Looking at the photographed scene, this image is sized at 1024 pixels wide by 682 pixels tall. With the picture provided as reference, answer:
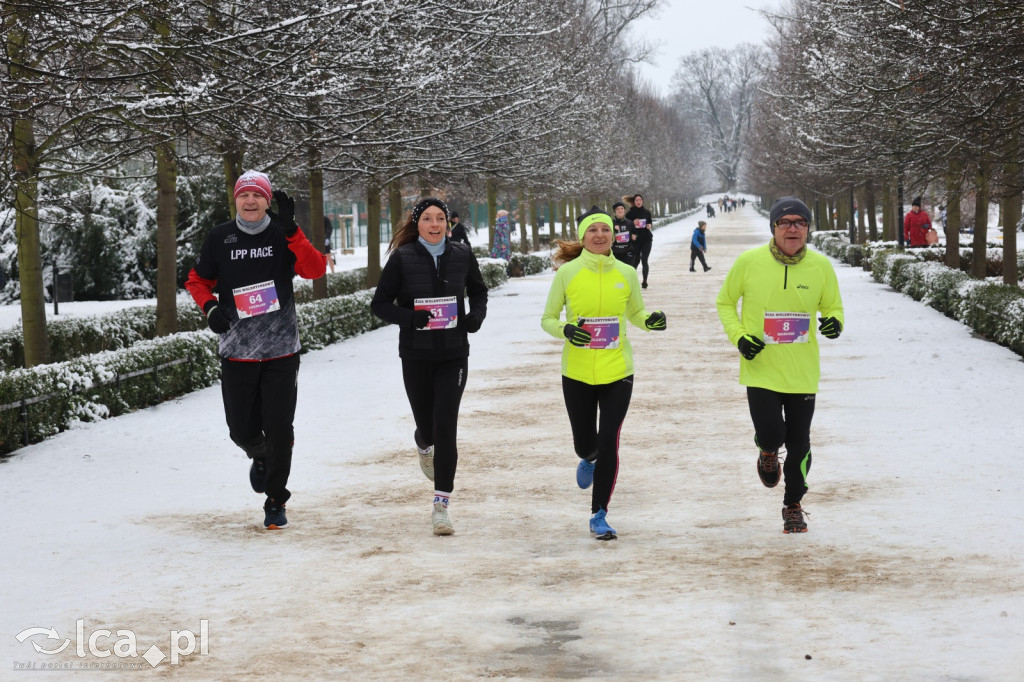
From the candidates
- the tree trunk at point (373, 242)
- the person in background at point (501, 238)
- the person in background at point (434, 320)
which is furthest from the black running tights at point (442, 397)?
the person in background at point (501, 238)

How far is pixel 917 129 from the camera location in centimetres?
1775

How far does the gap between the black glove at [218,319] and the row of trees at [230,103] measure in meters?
3.21

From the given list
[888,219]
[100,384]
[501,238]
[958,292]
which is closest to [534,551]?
[100,384]

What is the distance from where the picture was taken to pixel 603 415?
7.12 metres

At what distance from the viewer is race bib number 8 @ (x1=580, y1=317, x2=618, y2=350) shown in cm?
710

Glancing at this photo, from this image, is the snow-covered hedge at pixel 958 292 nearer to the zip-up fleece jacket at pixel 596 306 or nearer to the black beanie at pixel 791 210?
the black beanie at pixel 791 210

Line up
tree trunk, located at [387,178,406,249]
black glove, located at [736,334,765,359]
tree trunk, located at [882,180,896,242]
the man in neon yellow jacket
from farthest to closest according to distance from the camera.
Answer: tree trunk, located at [882,180,896,242]
tree trunk, located at [387,178,406,249]
the man in neon yellow jacket
black glove, located at [736,334,765,359]

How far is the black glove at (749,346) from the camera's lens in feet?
22.8

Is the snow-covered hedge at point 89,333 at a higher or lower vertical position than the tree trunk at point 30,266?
lower

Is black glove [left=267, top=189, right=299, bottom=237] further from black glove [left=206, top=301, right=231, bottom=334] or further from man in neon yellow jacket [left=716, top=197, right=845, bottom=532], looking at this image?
man in neon yellow jacket [left=716, top=197, right=845, bottom=532]

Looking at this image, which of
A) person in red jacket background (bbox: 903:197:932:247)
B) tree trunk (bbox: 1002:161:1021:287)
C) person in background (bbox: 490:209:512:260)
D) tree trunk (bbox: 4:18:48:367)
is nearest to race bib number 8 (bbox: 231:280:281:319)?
tree trunk (bbox: 4:18:48:367)

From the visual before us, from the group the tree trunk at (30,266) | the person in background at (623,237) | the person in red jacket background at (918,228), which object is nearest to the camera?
the tree trunk at (30,266)

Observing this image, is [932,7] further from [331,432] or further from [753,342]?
[753,342]

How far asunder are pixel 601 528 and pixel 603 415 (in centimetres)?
58
